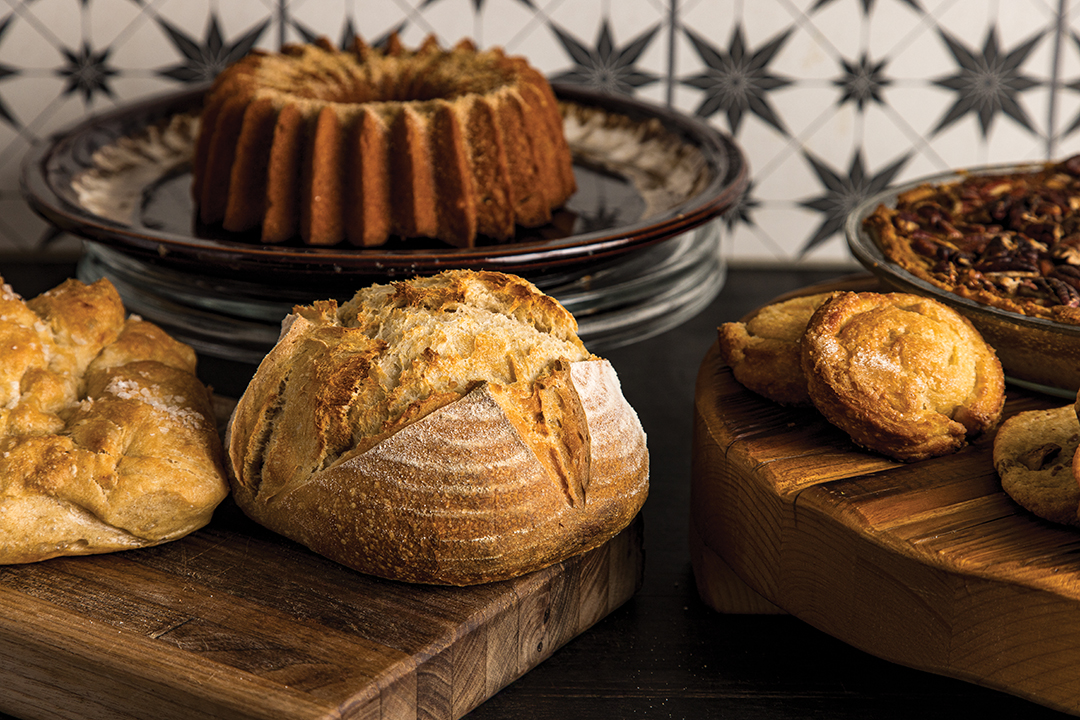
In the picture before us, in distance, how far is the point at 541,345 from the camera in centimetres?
72

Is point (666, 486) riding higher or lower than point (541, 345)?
lower

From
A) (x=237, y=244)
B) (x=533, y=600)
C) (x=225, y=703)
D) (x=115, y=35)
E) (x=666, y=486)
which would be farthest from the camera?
(x=115, y=35)

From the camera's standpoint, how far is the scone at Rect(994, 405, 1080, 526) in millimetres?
647

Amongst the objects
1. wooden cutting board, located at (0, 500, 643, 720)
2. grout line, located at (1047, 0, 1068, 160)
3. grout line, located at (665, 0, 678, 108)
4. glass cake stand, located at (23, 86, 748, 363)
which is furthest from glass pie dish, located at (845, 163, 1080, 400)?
grout line, located at (1047, 0, 1068, 160)

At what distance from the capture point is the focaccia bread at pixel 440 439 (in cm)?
65

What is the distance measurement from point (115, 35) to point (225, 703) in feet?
3.76

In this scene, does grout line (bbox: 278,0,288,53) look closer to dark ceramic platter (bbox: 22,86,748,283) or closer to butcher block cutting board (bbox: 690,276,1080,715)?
dark ceramic platter (bbox: 22,86,748,283)

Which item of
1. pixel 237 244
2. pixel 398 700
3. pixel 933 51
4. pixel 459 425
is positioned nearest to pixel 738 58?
pixel 933 51

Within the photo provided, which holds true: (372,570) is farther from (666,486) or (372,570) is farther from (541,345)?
(666,486)

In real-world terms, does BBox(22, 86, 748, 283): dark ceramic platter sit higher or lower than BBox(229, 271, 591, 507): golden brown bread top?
higher

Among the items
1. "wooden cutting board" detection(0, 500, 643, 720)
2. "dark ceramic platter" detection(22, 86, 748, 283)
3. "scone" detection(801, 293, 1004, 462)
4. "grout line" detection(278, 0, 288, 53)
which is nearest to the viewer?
"wooden cutting board" detection(0, 500, 643, 720)

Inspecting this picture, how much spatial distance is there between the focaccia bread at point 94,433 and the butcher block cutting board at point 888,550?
0.36 metres

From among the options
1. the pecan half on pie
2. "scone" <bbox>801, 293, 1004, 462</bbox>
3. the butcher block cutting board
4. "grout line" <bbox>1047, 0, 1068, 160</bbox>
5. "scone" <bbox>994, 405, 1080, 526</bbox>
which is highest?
"grout line" <bbox>1047, 0, 1068, 160</bbox>

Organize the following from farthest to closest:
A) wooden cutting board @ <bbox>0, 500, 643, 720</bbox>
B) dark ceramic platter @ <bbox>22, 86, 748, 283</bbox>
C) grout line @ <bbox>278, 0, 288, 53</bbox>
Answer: grout line @ <bbox>278, 0, 288, 53</bbox> < dark ceramic platter @ <bbox>22, 86, 748, 283</bbox> < wooden cutting board @ <bbox>0, 500, 643, 720</bbox>
